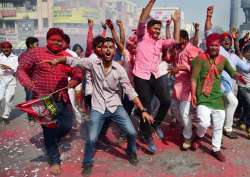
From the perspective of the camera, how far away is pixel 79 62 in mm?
4598

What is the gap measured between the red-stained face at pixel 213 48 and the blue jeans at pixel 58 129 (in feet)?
7.38

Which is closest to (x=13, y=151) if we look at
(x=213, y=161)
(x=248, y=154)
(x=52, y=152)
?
(x=52, y=152)

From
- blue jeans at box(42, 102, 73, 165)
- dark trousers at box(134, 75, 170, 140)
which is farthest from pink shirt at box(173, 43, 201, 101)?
blue jeans at box(42, 102, 73, 165)

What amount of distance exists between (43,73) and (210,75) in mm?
2426

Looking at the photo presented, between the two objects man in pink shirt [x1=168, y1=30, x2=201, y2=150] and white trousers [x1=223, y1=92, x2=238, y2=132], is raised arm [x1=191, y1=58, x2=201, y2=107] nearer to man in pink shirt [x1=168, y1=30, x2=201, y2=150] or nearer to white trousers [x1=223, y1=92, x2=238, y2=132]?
man in pink shirt [x1=168, y1=30, x2=201, y2=150]

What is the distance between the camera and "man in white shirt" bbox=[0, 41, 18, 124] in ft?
24.2

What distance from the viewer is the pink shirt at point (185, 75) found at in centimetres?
538

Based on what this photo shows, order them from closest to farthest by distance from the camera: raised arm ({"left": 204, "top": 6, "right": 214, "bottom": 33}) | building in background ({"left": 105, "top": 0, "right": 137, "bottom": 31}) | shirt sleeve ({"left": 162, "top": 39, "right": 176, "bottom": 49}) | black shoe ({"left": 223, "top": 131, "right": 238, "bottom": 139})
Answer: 1. shirt sleeve ({"left": 162, "top": 39, "right": 176, "bottom": 49})
2. raised arm ({"left": 204, "top": 6, "right": 214, "bottom": 33})
3. black shoe ({"left": 223, "top": 131, "right": 238, "bottom": 139})
4. building in background ({"left": 105, "top": 0, "right": 137, "bottom": 31})

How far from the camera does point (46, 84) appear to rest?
4.56 meters

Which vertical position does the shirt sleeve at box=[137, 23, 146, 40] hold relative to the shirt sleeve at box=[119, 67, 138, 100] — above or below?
above

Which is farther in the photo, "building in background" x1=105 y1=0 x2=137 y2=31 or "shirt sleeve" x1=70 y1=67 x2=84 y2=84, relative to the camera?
"building in background" x1=105 y1=0 x2=137 y2=31

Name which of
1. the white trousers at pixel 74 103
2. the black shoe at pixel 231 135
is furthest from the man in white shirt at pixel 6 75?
the black shoe at pixel 231 135

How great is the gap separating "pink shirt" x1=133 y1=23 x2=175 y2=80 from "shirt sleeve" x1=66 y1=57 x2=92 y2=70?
2.99 ft

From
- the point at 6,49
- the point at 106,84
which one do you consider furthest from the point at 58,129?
the point at 6,49
